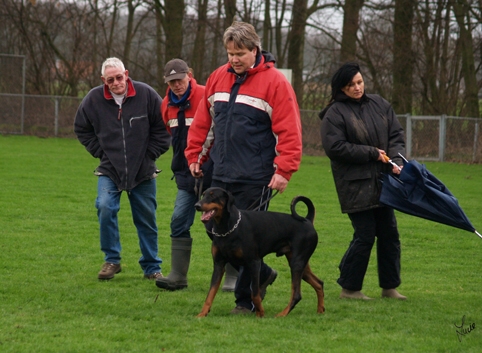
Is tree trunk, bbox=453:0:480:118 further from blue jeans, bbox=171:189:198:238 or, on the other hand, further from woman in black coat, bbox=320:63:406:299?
blue jeans, bbox=171:189:198:238

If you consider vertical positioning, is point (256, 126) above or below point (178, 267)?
above

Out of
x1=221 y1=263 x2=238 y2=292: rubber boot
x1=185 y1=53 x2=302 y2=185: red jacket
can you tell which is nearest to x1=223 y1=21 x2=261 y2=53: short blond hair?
x1=185 y1=53 x2=302 y2=185: red jacket

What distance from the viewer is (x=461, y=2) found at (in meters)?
23.0

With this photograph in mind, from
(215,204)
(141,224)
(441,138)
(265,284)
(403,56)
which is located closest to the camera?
(215,204)

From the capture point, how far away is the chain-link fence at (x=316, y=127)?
22.5m

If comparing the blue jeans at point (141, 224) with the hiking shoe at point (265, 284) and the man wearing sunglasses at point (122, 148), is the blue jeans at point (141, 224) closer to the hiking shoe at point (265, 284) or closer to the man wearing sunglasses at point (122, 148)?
the man wearing sunglasses at point (122, 148)

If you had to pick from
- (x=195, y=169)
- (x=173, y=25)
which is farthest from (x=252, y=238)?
(x=173, y=25)

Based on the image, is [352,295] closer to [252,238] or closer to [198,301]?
[198,301]

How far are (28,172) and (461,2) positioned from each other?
13929 mm

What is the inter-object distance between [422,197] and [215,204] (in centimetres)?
153

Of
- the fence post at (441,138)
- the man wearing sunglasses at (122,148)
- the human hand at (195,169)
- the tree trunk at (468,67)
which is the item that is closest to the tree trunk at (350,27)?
the tree trunk at (468,67)

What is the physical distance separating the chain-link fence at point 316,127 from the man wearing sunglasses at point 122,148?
1648 cm

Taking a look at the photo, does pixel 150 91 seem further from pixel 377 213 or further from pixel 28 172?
pixel 28 172

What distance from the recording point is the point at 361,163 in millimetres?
6121
